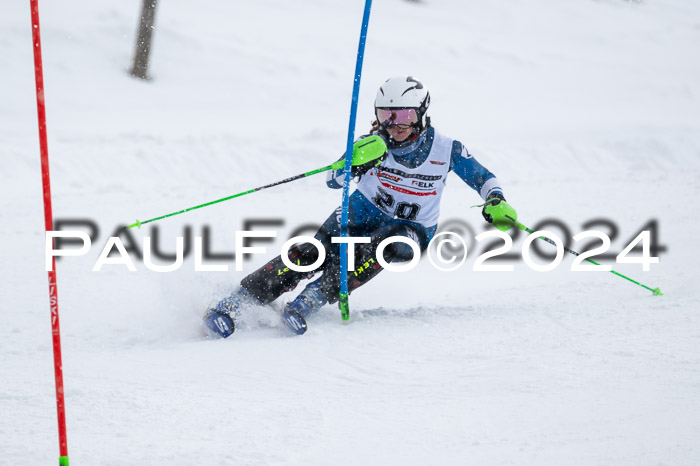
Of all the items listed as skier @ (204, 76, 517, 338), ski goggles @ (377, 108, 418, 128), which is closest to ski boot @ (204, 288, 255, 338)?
skier @ (204, 76, 517, 338)

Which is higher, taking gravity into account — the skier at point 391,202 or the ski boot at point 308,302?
the skier at point 391,202

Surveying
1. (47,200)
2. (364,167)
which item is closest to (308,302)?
(364,167)

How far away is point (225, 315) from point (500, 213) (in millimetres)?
1719

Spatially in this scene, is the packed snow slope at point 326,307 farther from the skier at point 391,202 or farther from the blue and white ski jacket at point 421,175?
the blue and white ski jacket at point 421,175

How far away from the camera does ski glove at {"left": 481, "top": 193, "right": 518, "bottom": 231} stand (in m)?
4.35

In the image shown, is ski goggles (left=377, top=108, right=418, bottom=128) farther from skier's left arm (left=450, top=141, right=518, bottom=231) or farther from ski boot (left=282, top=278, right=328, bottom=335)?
A: ski boot (left=282, top=278, right=328, bottom=335)

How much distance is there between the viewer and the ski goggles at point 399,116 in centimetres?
444

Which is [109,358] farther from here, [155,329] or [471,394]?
[471,394]

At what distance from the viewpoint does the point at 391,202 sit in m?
4.66

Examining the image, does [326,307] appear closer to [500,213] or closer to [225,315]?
[225,315]

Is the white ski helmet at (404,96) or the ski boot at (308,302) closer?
the ski boot at (308,302)

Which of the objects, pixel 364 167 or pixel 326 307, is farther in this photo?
pixel 326 307

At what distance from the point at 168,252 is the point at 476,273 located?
262 cm

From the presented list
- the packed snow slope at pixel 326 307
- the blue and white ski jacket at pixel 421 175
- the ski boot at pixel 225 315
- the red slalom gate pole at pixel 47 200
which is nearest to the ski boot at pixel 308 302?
the packed snow slope at pixel 326 307
